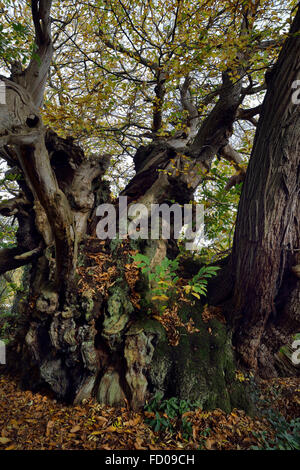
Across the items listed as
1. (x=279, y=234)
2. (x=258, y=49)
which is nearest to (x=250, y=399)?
(x=279, y=234)

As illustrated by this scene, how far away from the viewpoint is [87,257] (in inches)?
136

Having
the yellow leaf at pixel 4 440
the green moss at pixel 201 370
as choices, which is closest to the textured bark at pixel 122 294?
the green moss at pixel 201 370

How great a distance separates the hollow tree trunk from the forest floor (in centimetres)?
79

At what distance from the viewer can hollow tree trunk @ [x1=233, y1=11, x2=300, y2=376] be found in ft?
9.16

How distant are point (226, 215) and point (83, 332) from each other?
356 centimetres

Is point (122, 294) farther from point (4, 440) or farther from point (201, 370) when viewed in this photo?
point (4, 440)

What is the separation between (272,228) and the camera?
2936 mm

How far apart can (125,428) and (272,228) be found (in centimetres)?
282

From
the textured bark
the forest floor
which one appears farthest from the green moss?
the forest floor

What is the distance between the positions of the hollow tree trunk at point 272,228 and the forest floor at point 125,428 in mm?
794

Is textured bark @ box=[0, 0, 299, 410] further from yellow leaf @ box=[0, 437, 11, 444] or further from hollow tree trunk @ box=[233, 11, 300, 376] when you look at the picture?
yellow leaf @ box=[0, 437, 11, 444]

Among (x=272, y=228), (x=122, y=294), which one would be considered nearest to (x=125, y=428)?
(x=122, y=294)

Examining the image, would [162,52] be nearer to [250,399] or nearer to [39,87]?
[39,87]

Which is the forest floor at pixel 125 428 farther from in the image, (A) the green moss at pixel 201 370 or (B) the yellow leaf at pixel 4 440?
(A) the green moss at pixel 201 370
